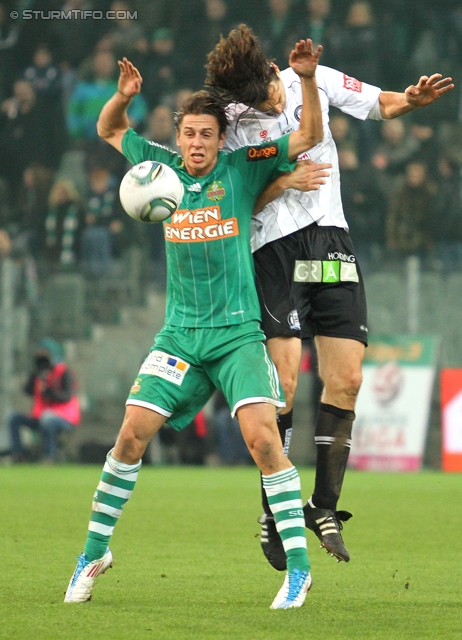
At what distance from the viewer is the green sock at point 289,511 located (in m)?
4.45

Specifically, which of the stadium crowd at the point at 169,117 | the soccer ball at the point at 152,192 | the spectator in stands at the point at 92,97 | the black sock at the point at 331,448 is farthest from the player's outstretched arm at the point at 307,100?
the spectator in stands at the point at 92,97

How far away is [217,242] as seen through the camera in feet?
15.3

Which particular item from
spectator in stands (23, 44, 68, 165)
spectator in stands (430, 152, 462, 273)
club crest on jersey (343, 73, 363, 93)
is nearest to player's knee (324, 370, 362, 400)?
club crest on jersey (343, 73, 363, 93)

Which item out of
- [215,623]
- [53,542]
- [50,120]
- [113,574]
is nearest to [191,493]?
[53,542]

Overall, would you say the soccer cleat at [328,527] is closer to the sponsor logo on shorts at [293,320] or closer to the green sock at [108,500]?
the sponsor logo on shorts at [293,320]

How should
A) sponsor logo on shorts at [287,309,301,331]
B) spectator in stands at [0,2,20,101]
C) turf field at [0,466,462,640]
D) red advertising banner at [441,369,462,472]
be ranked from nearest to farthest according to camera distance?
turf field at [0,466,462,640] < sponsor logo on shorts at [287,309,301,331] < red advertising banner at [441,369,462,472] < spectator in stands at [0,2,20,101]

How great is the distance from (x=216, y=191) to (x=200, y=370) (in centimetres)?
75

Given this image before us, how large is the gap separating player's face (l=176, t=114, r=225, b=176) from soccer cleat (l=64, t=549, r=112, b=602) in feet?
5.52

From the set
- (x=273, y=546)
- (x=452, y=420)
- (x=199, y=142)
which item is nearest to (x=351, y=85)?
(x=199, y=142)

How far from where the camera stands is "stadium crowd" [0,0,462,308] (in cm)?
1488

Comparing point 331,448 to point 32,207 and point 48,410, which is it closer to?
point 48,410

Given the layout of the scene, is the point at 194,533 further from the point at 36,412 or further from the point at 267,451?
the point at 36,412

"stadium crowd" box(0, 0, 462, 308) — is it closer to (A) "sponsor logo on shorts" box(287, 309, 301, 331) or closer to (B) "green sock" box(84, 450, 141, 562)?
(A) "sponsor logo on shorts" box(287, 309, 301, 331)

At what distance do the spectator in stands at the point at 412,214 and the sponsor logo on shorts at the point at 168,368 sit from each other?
34.0 feet
